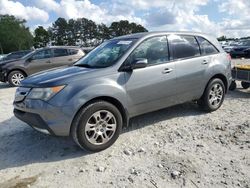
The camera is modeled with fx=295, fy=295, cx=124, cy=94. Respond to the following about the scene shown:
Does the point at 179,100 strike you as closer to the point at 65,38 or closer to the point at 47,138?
the point at 47,138

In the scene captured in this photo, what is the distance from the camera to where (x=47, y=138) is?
5.13 metres

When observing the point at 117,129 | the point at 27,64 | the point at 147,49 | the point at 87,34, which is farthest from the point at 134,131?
the point at 87,34

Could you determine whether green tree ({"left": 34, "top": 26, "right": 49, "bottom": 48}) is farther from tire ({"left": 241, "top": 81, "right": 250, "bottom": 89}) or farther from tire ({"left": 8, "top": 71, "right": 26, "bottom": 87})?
tire ({"left": 241, "top": 81, "right": 250, "bottom": 89})

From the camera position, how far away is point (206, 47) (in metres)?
5.96

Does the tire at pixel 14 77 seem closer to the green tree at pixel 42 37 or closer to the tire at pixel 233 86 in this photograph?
the tire at pixel 233 86

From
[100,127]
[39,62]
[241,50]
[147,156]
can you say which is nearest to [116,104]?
[100,127]

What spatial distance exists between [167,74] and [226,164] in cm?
191

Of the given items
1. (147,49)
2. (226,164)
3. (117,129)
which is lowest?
(226,164)

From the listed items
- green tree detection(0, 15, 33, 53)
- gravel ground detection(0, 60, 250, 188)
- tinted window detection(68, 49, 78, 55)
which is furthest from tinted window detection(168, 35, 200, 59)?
green tree detection(0, 15, 33, 53)

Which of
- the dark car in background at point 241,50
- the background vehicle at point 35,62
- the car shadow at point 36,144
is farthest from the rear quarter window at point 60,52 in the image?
the dark car in background at point 241,50

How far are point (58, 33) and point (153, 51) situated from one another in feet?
272

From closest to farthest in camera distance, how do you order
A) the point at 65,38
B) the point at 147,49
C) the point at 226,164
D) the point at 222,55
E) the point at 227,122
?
the point at 226,164 → the point at 147,49 → the point at 227,122 → the point at 222,55 → the point at 65,38

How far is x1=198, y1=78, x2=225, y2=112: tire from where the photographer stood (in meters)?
5.94

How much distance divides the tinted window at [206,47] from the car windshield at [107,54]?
160 cm
